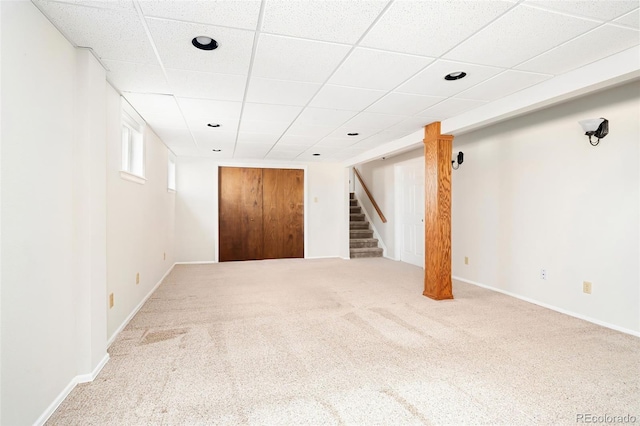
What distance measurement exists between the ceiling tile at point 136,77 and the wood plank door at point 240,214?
156 inches

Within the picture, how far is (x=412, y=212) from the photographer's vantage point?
21.0 feet

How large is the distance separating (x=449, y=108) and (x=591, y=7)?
65.6 inches

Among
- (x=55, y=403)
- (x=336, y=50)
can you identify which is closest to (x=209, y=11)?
(x=336, y=50)

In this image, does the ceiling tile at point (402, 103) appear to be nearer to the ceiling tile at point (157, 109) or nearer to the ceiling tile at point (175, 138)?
the ceiling tile at point (157, 109)

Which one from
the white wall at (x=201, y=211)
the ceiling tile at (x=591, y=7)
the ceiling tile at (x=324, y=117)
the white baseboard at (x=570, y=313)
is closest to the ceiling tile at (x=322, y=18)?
the ceiling tile at (x=591, y=7)

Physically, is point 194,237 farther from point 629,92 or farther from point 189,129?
point 629,92

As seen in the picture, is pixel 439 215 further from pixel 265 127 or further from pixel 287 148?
pixel 287 148

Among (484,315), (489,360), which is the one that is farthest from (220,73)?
(484,315)

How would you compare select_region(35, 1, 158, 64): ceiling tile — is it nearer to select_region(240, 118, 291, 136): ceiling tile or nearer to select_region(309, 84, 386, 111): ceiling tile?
select_region(309, 84, 386, 111): ceiling tile

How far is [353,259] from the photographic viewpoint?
23.0 ft

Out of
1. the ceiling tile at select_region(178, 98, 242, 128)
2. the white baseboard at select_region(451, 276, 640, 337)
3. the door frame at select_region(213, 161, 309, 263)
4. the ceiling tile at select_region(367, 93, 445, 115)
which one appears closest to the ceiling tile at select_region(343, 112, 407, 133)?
the ceiling tile at select_region(367, 93, 445, 115)

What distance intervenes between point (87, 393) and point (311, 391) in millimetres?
1293

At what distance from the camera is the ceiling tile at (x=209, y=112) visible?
320 cm

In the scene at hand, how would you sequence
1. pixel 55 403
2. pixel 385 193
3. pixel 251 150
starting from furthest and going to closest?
pixel 385 193
pixel 251 150
pixel 55 403
